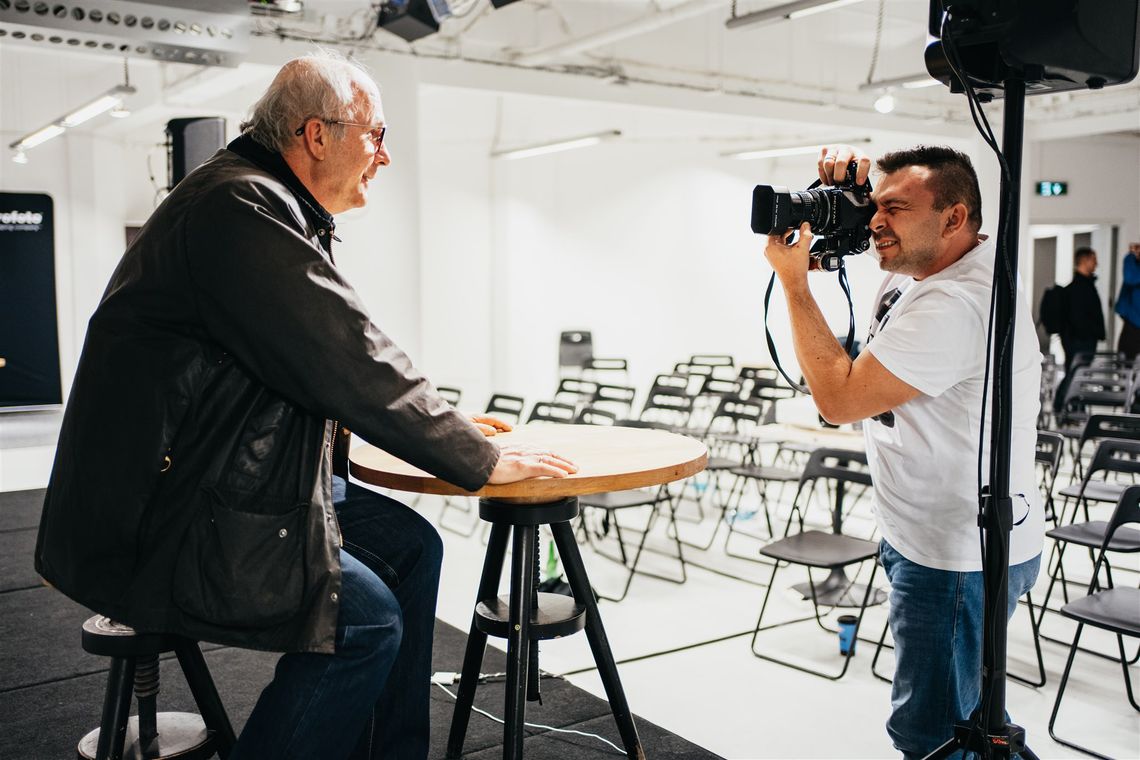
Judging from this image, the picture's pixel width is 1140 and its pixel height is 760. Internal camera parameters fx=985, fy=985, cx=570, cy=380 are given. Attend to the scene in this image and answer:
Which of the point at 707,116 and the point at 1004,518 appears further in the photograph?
the point at 707,116

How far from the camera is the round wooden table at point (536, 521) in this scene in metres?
1.89

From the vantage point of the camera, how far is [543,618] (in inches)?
93.1

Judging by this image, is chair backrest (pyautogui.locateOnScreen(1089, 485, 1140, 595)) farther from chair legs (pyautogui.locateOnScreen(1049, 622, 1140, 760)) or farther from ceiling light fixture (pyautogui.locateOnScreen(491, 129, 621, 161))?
ceiling light fixture (pyautogui.locateOnScreen(491, 129, 621, 161))

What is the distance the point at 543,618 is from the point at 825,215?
1137 mm

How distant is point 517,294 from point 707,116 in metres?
3.31

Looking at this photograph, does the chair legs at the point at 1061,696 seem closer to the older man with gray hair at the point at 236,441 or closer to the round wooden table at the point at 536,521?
the round wooden table at the point at 536,521

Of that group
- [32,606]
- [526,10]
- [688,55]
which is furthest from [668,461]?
[688,55]

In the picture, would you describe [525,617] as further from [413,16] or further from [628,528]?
[413,16]

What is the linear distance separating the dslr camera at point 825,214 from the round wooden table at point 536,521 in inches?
19.9

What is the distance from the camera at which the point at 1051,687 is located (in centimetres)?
362

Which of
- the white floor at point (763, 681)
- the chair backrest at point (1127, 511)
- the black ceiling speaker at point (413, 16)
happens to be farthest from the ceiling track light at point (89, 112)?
the chair backrest at point (1127, 511)

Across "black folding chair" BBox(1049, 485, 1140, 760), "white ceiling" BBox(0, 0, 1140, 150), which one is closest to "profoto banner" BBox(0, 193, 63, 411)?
"white ceiling" BBox(0, 0, 1140, 150)

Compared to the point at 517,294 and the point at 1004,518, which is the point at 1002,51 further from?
the point at 517,294

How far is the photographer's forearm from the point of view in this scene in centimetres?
201
